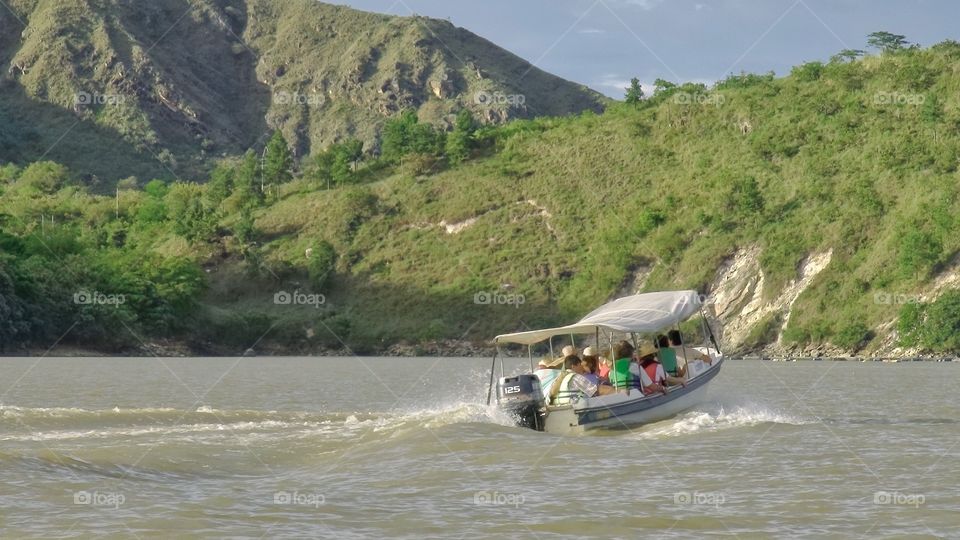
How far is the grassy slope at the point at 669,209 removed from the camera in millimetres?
99188

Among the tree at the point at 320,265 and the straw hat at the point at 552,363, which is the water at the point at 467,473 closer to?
the straw hat at the point at 552,363

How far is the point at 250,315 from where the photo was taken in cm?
11044

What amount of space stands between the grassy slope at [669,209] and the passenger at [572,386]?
Result: 232 feet

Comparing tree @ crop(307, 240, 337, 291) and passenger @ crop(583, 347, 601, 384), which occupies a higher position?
tree @ crop(307, 240, 337, 291)

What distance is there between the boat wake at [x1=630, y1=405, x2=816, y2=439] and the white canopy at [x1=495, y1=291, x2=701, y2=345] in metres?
2.09

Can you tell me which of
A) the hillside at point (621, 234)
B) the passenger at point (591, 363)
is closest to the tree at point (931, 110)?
the hillside at point (621, 234)

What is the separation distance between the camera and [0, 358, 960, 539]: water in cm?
1469

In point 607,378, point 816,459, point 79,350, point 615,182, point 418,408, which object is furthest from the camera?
point 615,182

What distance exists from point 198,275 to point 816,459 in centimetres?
9652

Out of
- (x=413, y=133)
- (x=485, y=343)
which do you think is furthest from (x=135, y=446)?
(x=413, y=133)

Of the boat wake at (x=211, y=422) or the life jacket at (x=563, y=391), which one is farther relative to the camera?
the life jacket at (x=563, y=391)

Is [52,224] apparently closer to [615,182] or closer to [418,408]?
[615,182]

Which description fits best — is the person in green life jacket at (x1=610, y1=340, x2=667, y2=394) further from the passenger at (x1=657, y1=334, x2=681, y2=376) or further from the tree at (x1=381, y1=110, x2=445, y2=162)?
the tree at (x1=381, y1=110, x2=445, y2=162)

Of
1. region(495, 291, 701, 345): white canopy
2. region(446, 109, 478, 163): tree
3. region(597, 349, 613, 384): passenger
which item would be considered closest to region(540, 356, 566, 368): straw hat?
region(495, 291, 701, 345): white canopy
